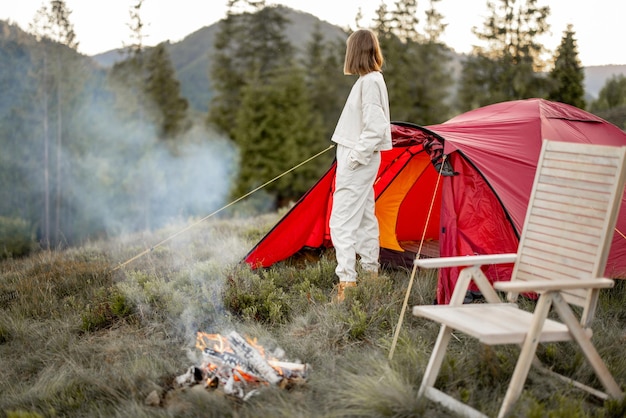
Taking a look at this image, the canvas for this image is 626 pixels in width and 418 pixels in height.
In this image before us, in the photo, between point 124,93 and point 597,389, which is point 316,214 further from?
point 124,93

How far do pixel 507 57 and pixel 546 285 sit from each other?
29932 mm

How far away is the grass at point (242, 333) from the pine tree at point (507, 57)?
26.3 m

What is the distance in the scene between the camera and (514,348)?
3.47m

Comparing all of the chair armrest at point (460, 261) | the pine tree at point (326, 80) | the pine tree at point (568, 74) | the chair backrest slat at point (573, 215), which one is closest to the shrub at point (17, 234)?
the pine tree at point (326, 80)

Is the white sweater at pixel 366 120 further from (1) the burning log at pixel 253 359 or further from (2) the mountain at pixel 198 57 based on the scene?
(2) the mountain at pixel 198 57

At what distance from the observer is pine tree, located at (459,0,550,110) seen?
29469 mm

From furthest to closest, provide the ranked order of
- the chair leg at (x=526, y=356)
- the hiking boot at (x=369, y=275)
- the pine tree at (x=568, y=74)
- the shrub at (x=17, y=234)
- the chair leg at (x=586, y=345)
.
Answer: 1. the pine tree at (x=568, y=74)
2. the shrub at (x=17, y=234)
3. the hiking boot at (x=369, y=275)
4. the chair leg at (x=586, y=345)
5. the chair leg at (x=526, y=356)

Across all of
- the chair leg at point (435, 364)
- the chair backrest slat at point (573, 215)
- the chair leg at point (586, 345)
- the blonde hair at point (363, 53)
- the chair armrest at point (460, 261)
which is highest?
the blonde hair at point (363, 53)

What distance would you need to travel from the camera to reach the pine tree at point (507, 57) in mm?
29469

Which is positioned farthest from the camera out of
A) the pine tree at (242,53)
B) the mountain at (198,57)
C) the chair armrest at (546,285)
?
the mountain at (198,57)

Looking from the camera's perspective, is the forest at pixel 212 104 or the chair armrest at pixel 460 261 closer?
the chair armrest at pixel 460 261

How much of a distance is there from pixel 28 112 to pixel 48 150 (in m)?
1.75

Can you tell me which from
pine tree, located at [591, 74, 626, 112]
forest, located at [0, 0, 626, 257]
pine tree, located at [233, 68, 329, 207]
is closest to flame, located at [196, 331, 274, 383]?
forest, located at [0, 0, 626, 257]

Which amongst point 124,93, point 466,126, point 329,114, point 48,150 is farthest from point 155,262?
point 329,114
